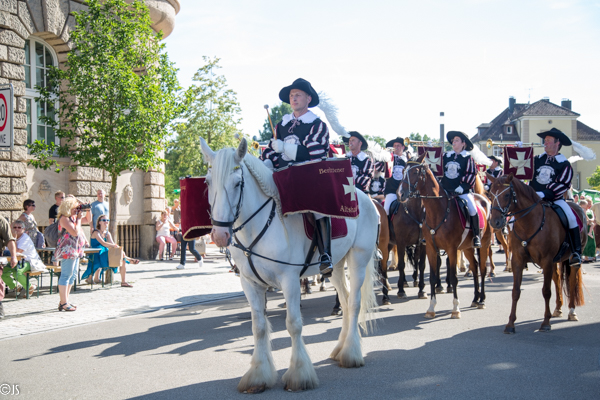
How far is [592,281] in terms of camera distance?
12.6 m

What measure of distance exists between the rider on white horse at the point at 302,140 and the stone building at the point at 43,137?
1076 centimetres

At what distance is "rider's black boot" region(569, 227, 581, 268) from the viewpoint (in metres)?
7.80

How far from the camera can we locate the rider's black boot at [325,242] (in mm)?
5344

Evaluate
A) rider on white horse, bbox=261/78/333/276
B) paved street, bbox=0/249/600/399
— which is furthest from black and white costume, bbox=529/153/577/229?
rider on white horse, bbox=261/78/333/276

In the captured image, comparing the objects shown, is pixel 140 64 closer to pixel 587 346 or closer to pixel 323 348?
pixel 323 348

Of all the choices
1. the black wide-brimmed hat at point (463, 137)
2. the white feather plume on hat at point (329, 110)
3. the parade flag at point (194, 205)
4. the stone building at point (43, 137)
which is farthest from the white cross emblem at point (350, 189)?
the stone building at point (43, 137)

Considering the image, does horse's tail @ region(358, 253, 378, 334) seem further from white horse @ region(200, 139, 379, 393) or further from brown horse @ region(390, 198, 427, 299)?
brown horse @ region(390, 198, 427, 299)

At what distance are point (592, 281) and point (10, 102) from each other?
41.4 feet

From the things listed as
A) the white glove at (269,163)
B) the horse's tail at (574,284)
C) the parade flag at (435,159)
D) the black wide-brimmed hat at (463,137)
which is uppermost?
the black wide-brimmed hat at (463,137)

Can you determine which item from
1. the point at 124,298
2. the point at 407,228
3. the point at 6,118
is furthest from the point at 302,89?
the point at 124,298

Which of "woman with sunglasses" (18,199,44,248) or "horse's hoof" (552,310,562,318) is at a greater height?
"woman with sunglasses" (18,199,44,248)

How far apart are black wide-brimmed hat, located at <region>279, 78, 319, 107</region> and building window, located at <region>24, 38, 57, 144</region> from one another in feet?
37.8

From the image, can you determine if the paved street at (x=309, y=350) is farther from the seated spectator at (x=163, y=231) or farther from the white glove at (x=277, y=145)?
the seated spectator at (x=163, y=231)

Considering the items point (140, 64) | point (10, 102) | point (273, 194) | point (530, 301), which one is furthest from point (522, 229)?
point (140, 64)
